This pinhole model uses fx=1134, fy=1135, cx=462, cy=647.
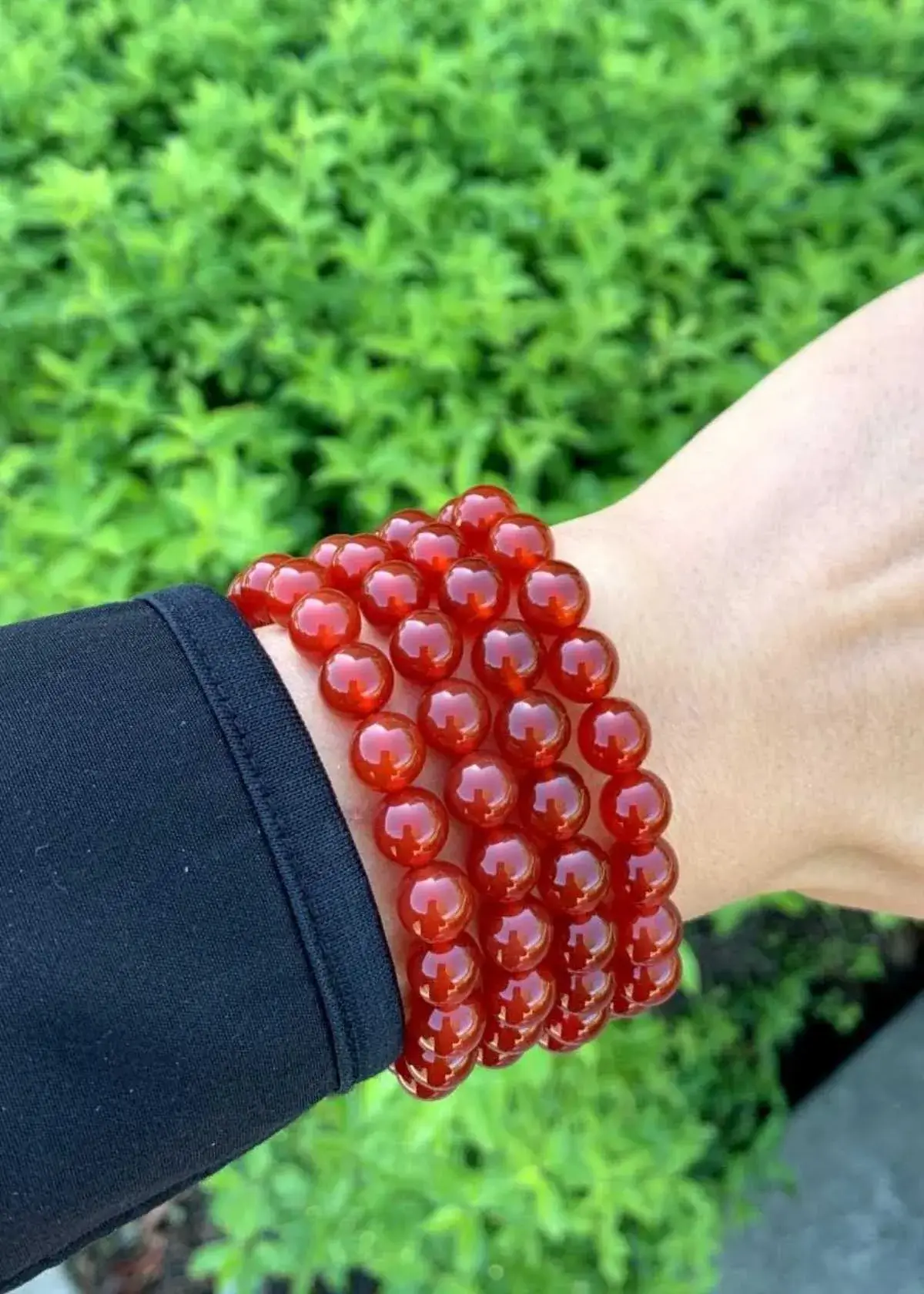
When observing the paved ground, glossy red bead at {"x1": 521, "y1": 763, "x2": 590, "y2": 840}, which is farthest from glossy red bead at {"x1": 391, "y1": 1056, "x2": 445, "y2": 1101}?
the paved ground

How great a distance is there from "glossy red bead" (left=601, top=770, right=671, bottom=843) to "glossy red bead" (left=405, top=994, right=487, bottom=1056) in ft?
0.72

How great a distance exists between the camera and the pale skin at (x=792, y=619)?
1.22m

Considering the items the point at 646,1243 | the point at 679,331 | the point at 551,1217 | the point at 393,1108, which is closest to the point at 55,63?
the point at 679,331

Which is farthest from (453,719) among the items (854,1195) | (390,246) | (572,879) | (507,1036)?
(854,1195)

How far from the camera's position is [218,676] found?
3.03 ft

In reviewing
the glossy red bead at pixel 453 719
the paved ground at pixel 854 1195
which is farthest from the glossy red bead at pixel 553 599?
the paved ground at pixel 854 1195

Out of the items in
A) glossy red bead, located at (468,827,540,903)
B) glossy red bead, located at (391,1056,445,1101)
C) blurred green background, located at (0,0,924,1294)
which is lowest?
glossy red bead, located at (391,1056,445,1101)

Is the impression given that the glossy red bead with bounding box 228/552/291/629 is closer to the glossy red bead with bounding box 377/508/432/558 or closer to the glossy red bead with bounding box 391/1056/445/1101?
the glossy red bead with bounding box 377/508/432/558

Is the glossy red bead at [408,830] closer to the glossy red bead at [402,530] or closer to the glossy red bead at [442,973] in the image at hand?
the glossy red bead at [442,973]

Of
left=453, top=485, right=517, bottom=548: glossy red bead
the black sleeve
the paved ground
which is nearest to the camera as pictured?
the black sleeve

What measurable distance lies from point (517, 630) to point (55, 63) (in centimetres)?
169

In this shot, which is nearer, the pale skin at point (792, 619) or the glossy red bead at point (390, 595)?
the glossy red bead at point (390, 595)

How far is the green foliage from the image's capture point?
1.81m

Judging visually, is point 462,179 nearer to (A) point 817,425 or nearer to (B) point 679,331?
(B) point 679,331
